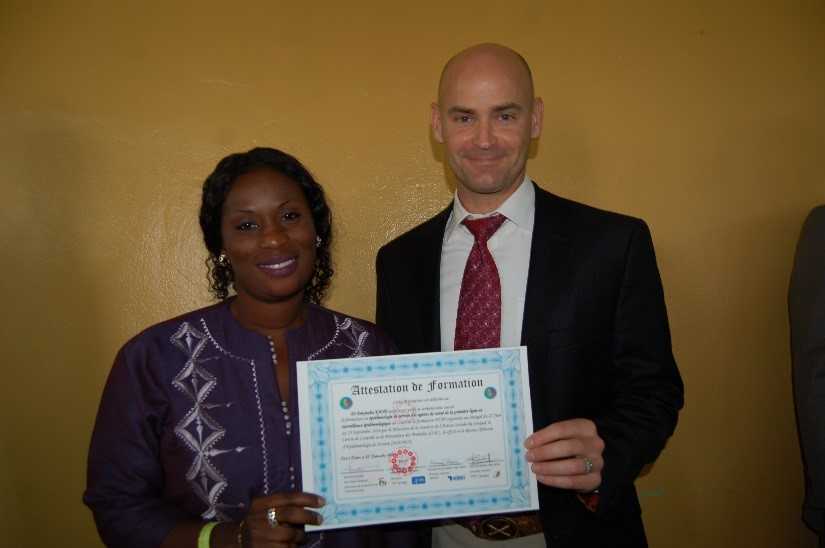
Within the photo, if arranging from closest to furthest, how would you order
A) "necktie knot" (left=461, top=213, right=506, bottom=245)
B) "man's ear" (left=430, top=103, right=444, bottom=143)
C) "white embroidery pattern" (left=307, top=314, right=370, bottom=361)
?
"white embroidery pattern" (left=307, top=314, right=370, bottom=361) < "necktie knot" (left=461, top=213, right=506, bottom=245) < "man's ear" (left=430, top=103, right=444, bottom=143)

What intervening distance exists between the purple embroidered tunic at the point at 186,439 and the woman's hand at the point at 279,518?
156mm

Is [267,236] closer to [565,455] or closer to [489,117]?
[489,117]

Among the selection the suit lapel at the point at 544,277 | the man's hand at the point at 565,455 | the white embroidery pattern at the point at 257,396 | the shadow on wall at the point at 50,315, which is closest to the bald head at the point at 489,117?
the suit lapel at the point at 544,277

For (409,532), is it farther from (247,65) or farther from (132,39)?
(132,39)

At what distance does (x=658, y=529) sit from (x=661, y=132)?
1927 millimetres

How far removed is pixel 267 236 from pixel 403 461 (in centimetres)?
81

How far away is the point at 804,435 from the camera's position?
2.31m

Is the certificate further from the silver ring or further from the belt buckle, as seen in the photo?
the belt buckle

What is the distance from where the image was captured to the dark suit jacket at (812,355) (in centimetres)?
222

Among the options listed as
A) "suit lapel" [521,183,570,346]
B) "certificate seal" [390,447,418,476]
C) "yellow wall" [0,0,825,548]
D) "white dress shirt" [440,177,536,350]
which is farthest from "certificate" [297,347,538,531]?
"yellow wall" [0,0,825,548]

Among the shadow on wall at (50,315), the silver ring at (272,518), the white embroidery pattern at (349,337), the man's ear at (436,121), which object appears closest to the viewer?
the silver ring at (272,518)

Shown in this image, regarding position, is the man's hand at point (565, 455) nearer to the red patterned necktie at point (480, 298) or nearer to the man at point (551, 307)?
the man at point (551, 307)

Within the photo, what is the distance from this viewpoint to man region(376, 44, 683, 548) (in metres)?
1.83

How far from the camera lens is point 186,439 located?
1.70 meters
